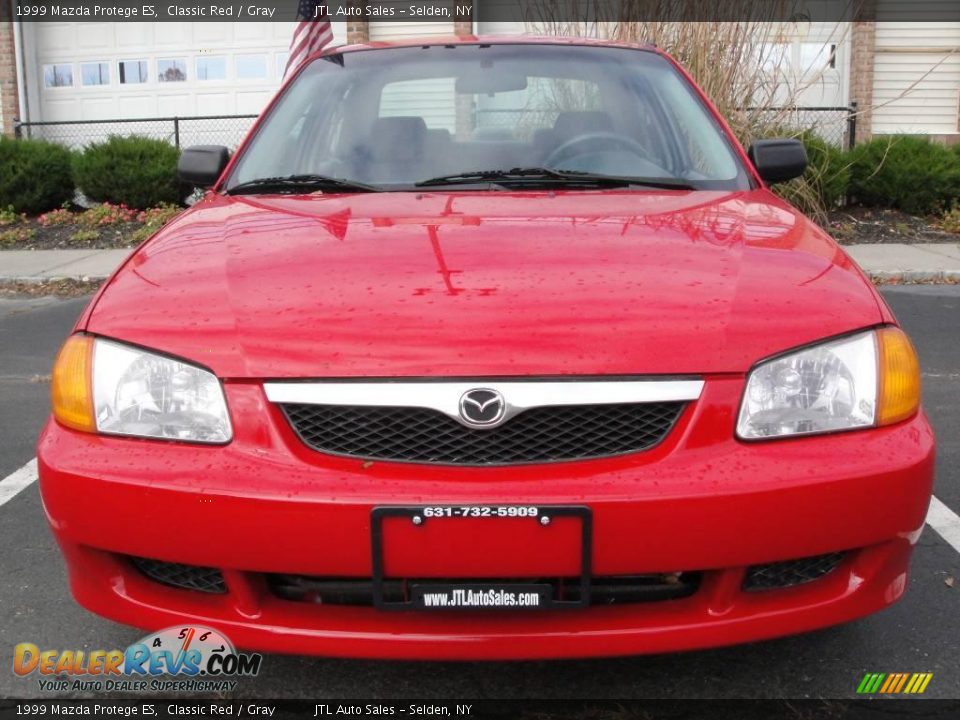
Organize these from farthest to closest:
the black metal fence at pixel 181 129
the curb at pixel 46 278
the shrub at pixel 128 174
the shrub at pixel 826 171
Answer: the black metal fence at pixel 181 129 < the shrub at pixel 128 174 < the shrub at pixel 826 171 < the curb at pixel 46 278

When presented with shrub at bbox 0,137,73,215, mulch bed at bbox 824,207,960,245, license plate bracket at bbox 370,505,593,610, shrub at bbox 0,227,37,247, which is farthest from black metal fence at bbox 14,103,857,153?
license plate bracket at bbox 370,505,593,610

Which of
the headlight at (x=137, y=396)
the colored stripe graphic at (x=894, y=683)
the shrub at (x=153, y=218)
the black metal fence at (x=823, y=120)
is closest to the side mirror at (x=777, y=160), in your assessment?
the colored stripe graphic at (x=894, y=683)

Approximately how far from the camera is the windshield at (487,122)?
3.09 metres

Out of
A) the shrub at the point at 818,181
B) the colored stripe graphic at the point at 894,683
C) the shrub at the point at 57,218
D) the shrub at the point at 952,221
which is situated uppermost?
the shrub at the point at 818,181

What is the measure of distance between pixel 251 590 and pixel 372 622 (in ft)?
0.80

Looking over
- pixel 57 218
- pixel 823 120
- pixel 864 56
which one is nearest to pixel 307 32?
pixel 57 218

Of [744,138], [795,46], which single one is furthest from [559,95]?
[795,46]

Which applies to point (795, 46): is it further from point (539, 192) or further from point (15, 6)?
point (15, 6)

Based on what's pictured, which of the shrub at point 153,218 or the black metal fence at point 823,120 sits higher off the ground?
the black metal fence at point 823,120

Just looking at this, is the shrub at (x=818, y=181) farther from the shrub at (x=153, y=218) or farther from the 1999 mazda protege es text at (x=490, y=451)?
the 1999 mazda protege es text at (x=490, y=451)

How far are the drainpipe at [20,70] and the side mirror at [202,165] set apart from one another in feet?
46.2

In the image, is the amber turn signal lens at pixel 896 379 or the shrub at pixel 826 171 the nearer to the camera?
the amber turn signal lens at pixel 896 379

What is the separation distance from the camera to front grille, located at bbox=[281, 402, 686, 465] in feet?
6.44

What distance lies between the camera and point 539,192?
2908 mm
